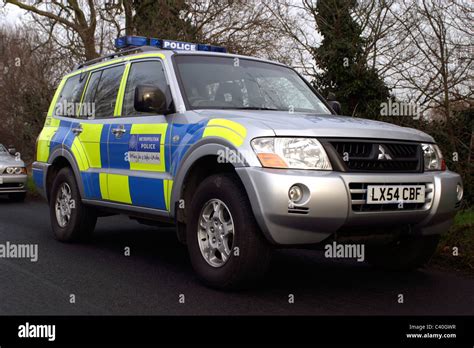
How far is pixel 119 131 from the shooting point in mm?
5898

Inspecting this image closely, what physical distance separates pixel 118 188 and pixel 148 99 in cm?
112

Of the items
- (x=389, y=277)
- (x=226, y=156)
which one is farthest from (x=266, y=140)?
(x=389, y=277)

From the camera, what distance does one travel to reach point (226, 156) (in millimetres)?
4551

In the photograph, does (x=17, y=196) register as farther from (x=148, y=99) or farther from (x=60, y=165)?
(x=148, y=99)

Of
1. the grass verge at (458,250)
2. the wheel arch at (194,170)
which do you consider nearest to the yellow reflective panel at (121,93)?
the wheel arch at (194,170)

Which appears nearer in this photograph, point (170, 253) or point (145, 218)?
point (145, 218)

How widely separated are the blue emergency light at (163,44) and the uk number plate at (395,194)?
2.78 m

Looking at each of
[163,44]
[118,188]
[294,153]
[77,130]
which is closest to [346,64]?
[163,44]

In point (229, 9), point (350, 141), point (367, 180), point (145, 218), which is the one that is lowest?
point (145, 218)

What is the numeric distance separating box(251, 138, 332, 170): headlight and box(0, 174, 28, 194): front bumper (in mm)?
9529

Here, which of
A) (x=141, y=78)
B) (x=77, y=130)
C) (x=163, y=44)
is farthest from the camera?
(x=77, y=130)

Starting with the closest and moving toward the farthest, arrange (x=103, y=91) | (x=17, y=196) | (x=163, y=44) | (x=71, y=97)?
(x=163, y=44) → (x=103, y=91) → (x=71, y=97) → (x=17, y=196)

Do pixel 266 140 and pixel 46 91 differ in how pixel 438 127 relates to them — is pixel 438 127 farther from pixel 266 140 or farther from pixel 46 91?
pixel 46 91
